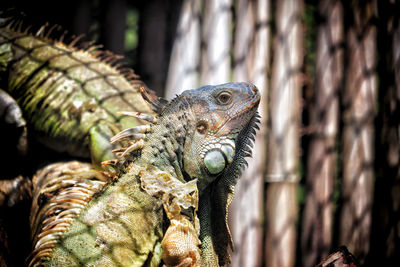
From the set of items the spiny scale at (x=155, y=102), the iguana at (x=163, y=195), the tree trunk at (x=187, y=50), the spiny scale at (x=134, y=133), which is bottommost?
the iguana at (x=163, y=195)

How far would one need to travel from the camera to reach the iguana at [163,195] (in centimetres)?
120

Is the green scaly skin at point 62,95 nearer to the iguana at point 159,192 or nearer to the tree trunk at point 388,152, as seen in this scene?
the iguana at point 159,192

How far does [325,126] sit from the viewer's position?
344 cm

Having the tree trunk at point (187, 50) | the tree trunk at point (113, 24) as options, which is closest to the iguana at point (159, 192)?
the tree trunk at point (187, 50)

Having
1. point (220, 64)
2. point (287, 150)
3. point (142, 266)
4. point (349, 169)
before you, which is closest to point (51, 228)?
point (142, 266)

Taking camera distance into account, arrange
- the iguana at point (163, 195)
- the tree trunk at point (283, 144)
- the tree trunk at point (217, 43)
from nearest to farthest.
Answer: the iguana at point (163, 195) → the tree trunk at point (217, 43) → the tree trunk at point (283, 144)

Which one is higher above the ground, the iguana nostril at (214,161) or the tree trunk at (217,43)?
the tree trunk at (217,43)

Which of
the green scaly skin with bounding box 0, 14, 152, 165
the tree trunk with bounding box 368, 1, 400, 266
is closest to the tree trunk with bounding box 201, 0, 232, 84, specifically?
the green scaly skin with bounding box 0, 14, 152, 165

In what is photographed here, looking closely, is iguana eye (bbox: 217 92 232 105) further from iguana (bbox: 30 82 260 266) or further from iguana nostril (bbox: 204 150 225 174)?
iguana nostril (bbox: 204 150 225 174)

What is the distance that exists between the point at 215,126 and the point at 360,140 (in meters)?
2.39

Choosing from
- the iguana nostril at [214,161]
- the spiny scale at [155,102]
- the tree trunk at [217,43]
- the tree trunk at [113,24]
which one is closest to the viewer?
the iguana nostril at [214,161]

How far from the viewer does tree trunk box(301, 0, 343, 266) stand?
3.39 meters

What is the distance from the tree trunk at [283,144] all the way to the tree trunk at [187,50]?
757 mm

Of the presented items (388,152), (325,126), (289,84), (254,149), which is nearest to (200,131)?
(254,149)
